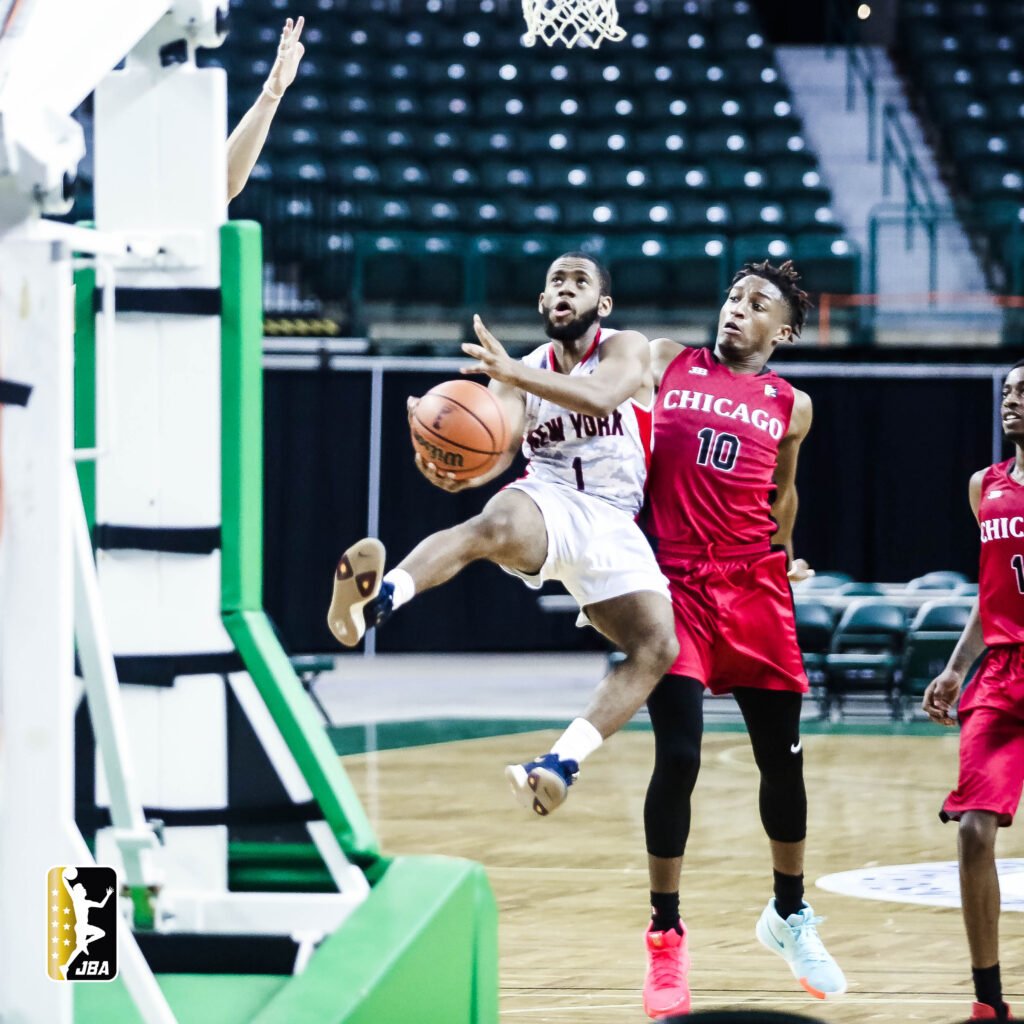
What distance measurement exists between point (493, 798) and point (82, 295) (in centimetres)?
567

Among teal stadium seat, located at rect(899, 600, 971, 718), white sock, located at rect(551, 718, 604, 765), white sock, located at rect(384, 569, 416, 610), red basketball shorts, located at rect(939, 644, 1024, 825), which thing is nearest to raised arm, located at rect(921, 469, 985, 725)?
red basketball shorts, located at rect(939, 644, 1024, 825)

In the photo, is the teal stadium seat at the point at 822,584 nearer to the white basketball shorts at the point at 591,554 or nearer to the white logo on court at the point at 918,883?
the white logo on court at the point at 918,883

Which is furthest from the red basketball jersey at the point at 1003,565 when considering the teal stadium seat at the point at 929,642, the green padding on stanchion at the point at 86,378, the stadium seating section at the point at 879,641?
the stadium seating section at the point at 879,641

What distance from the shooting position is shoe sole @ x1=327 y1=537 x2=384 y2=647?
14.3 feet

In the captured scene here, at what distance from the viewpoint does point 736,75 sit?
19.2m

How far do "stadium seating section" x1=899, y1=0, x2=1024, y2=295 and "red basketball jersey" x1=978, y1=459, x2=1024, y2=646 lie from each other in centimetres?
1123

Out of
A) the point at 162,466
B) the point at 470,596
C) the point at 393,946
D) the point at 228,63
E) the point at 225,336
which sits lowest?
the point at 470,596

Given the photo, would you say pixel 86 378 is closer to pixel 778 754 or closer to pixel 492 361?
pixel 492 361

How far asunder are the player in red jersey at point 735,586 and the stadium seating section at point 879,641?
22.7ft

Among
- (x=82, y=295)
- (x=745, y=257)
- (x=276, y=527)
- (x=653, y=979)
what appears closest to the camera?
(x=82, y=295)

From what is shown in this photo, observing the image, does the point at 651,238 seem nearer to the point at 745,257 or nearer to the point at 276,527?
the point at 745,257

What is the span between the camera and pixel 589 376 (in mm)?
4887

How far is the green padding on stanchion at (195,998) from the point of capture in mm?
3547

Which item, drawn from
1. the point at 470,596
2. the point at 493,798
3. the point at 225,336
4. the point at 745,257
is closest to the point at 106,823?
the point at 225,336
